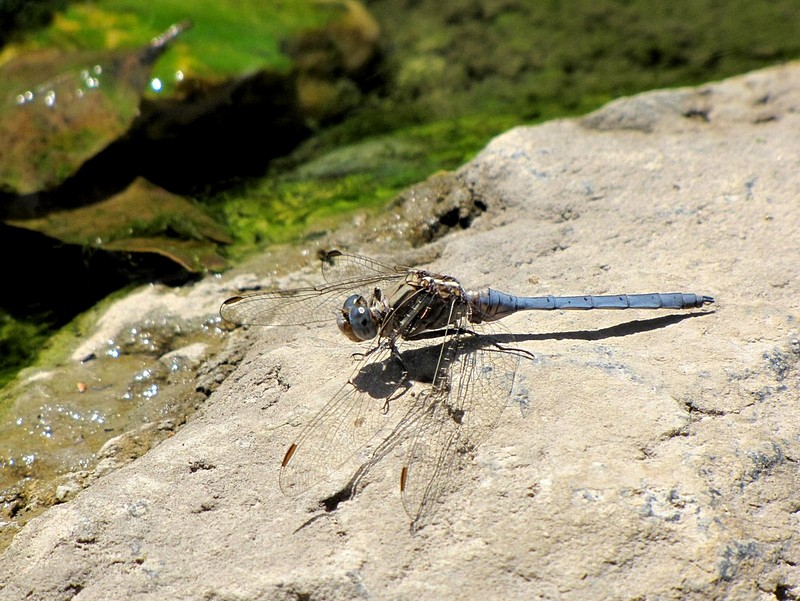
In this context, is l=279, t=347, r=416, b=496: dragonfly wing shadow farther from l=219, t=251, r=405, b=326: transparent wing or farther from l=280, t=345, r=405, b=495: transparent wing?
l=219, t=251, r=405, b=326: transparent wing

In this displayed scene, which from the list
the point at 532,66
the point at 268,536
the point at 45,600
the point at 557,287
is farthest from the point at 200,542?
the point at 532,66

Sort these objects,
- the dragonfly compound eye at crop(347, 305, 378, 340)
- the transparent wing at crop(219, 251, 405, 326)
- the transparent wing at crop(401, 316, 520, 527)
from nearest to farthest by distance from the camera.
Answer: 1. the transparent wing at crop(401, 316, 520, 527)
2. the dragonfly compound eye at crop(347, 305, 378, 340)
3. the transparent wing at crop(219, 251, 405, 326)

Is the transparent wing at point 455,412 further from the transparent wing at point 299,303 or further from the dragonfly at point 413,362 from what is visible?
the transparent wing at point 299,303

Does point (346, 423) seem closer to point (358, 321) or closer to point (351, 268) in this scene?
point (358, 321)

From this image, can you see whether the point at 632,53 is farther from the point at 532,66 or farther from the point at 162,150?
the point at 162,150

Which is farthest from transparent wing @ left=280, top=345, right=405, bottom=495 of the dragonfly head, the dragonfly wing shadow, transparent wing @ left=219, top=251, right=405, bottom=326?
transparent wing @ left=219, top=251, right=405, bottom=326

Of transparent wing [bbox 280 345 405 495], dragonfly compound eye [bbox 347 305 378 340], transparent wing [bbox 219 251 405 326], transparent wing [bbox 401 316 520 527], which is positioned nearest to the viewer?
transparent wing [bbox 401 316 520 527]

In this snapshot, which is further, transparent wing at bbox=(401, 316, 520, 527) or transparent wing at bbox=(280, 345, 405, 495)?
transparent wing at bbox=(280, 345, 405, 495)
